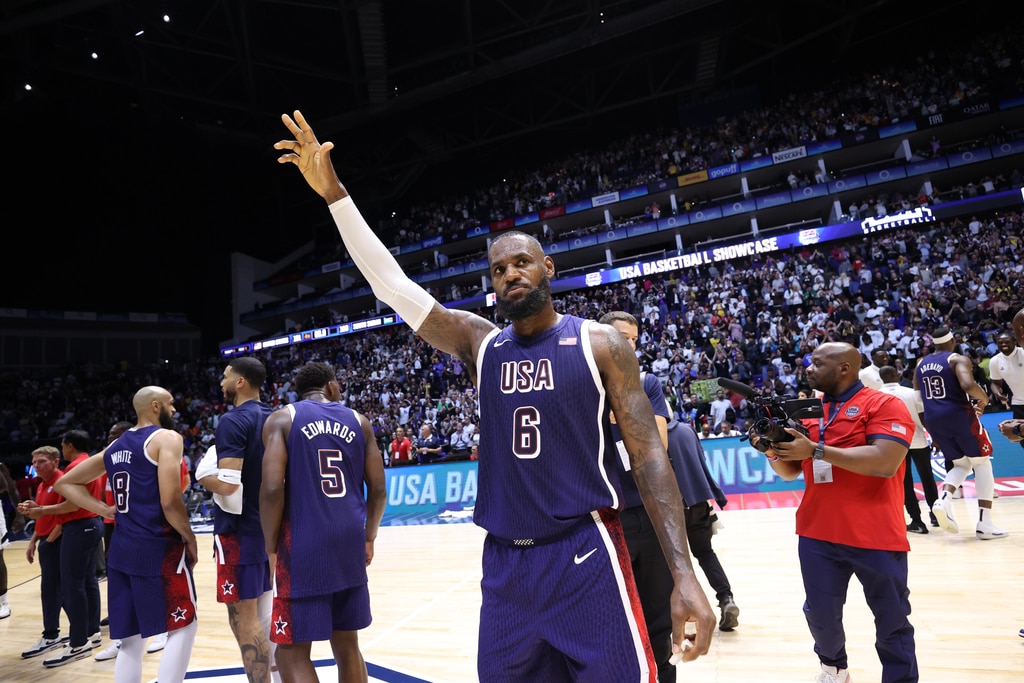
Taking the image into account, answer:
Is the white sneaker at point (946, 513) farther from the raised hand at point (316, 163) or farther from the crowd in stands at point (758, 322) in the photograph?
the raised hand at point (316, 163)

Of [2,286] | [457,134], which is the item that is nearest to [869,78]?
[457,134]

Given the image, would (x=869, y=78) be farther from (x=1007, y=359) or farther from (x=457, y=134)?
(x=1007, y=359)

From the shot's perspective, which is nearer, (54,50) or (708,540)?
(708,540)

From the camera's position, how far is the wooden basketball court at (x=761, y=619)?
3734 millimetres

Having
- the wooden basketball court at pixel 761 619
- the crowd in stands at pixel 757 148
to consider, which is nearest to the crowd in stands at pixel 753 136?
the crowd in stands at pixel 757 148

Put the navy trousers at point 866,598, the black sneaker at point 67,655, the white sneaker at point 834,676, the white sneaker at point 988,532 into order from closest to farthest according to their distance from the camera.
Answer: the navy trousers at point 866,598, the white sneaker at point 834,676, the black sneaker at point 67,655, the white sneaker at point 988,532

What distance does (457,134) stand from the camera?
103 ft

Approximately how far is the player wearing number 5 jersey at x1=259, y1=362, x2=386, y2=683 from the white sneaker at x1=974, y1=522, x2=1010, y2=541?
6348 millimetres

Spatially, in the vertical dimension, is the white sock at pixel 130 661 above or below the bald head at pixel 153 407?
below

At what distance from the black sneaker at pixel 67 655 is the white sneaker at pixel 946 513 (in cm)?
848

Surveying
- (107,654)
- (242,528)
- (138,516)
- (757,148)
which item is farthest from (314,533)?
(757,148)

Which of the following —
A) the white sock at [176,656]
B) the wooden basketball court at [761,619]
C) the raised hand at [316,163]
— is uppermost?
the raised hand at [316,163]

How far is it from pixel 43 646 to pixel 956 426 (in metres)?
9.19

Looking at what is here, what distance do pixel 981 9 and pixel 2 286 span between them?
146 feet
